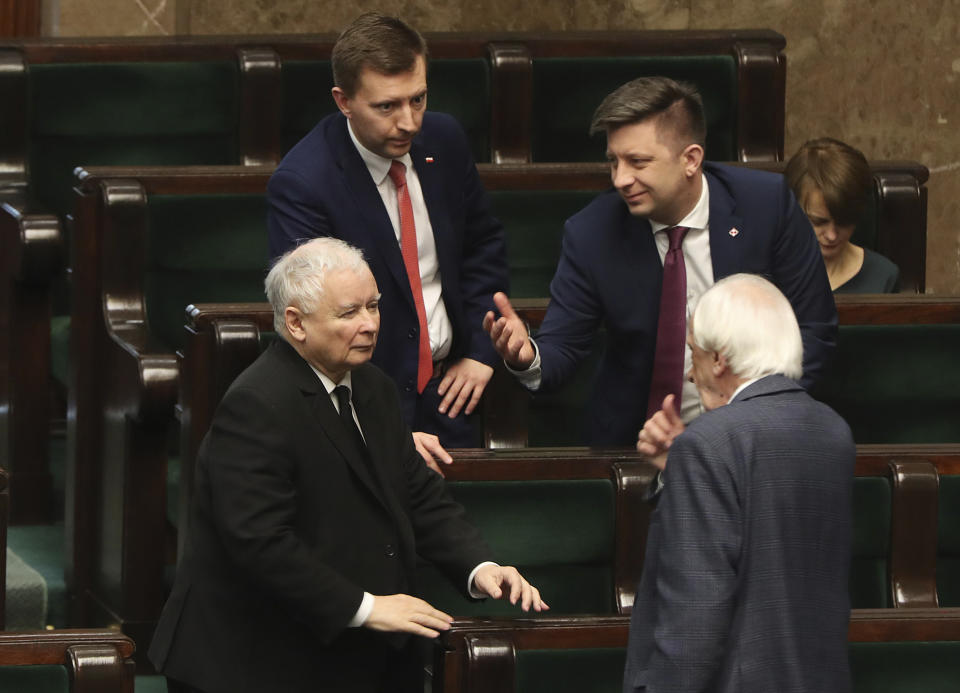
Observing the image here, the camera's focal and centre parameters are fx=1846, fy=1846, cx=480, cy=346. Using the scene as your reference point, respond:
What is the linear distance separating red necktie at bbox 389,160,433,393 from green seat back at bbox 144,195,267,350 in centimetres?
45

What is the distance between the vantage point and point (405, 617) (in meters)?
1.67

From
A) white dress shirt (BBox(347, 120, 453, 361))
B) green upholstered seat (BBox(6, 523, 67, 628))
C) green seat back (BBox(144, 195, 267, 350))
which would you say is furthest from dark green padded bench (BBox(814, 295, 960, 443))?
green upholstered seat (BBox(6, 523, 67, 628))

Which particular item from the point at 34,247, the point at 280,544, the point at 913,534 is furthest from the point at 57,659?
the point at 34,247

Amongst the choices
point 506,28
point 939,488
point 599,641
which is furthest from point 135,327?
point 506,28

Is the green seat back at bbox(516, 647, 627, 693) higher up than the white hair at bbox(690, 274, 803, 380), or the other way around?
the white hair at bbox(690, 274, 803, 380)

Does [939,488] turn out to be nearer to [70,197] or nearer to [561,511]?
[561,511]

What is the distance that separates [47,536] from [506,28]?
136 centimetres

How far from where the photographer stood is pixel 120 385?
7.70ft

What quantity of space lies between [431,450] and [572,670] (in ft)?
0.94

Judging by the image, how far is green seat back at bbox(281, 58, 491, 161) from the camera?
2908mm

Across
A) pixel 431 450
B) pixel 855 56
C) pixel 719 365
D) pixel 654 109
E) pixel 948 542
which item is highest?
pixel 855 56

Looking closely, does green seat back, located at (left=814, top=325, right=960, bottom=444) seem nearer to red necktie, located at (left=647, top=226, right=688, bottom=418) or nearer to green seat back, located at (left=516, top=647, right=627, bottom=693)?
red necktie, located at (left=647, top=226, right=688, bottom=418)

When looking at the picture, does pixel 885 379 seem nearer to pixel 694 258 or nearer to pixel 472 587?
pixel 694 258

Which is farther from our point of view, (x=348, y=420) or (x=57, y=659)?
(x=348, y=420)
